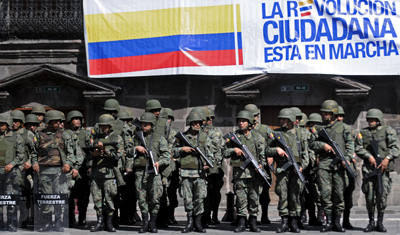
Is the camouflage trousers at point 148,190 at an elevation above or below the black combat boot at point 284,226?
above

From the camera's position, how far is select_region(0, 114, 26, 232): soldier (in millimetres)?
13883

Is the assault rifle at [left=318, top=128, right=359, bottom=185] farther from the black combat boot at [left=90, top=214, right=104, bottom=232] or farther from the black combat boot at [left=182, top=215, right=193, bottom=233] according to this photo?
the black combat boot at [left=90, top=214, right=104, bottom=232]

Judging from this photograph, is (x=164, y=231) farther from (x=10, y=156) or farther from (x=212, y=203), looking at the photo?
(x=10, y=156)

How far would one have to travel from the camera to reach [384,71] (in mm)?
16891

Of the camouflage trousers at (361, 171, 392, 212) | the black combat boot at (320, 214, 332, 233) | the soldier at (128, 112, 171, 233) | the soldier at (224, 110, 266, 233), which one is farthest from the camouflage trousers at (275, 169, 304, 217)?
the soldier at (128, 112, 171, 233)

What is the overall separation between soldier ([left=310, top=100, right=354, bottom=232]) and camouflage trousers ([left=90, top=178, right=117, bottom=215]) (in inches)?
132

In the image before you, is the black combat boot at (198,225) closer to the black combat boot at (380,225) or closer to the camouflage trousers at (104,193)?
the camouflage trousers at (104,193)

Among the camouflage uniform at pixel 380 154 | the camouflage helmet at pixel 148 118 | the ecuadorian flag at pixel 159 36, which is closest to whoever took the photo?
the camouflage uniform at pixel 380 154

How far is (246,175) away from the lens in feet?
44.3

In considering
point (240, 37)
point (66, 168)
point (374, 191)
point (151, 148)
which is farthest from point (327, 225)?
point (240, 37)

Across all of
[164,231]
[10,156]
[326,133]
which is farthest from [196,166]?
[10,156]

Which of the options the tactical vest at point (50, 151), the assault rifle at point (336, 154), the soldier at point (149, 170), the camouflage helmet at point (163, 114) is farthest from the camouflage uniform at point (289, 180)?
the tactical vest at point (50, 151)

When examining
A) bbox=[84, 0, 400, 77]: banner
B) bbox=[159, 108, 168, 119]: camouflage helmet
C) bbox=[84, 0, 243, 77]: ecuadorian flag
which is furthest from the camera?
bbox=[84, 0, 243, 77]: ecuadorian flag

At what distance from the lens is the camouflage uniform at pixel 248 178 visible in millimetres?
13547
